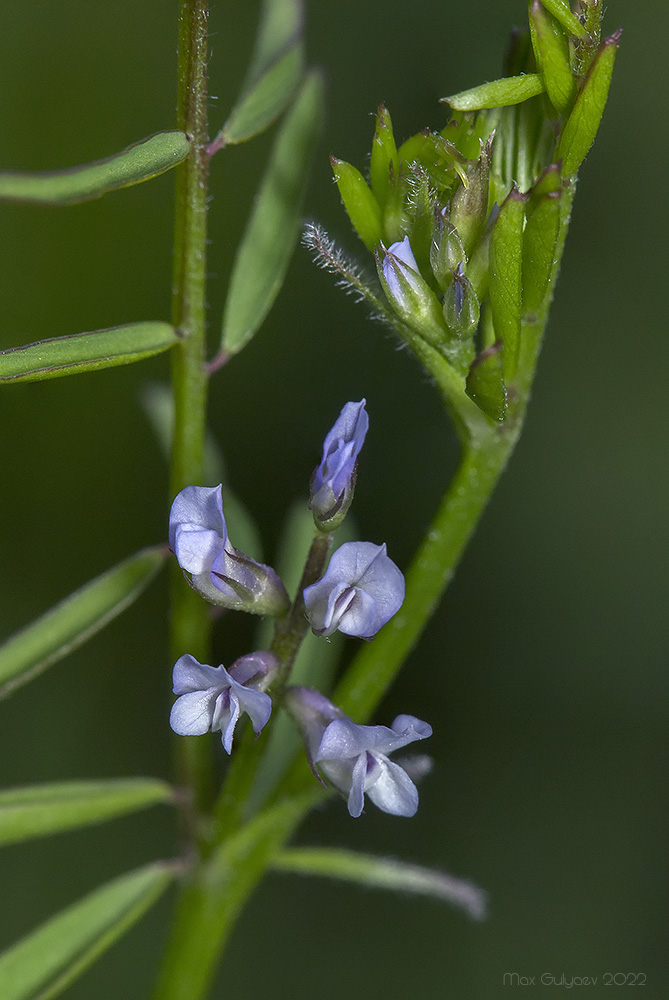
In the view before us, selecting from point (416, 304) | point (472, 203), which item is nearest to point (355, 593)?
point (416, 304)

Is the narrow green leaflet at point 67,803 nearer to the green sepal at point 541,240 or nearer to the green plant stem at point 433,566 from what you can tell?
the green plant stem at point 433,566

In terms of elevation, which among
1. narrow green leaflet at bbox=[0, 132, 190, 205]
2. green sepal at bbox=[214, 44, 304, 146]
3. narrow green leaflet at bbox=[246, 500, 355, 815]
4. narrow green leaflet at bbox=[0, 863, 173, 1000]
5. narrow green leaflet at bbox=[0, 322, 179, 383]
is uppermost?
green sepal at bbox=[214, 44, 304, 146]

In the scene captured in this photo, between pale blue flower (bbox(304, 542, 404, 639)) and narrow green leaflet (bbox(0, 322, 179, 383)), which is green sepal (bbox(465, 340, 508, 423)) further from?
narrow green leaflet (bbox(0, 322, 179, 383))

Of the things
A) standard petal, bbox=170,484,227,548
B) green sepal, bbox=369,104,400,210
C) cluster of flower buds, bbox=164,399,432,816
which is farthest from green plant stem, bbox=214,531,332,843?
green sepal, bbox=369,104,400,210

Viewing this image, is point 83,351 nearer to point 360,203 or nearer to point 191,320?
point 191,320

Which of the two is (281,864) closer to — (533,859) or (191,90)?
(191,90)

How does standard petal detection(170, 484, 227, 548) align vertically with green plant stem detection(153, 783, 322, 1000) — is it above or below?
above

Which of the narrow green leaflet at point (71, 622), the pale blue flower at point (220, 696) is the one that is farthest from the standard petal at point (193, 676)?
the narrow green leaflet at point (71, 622)
